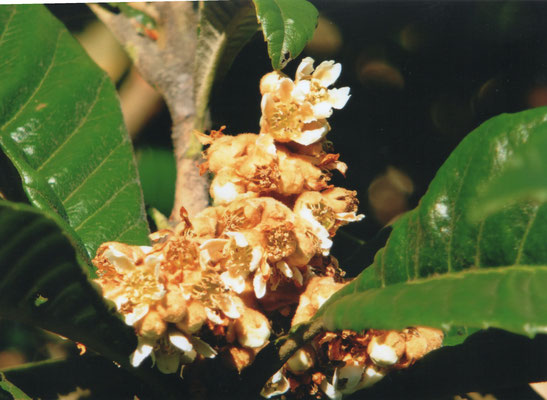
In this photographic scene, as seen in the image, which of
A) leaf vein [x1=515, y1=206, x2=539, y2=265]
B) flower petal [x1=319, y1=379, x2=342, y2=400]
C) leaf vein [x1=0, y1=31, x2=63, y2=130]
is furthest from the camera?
leaf vein [x1=0, y1=31, x2=63, y2=130]

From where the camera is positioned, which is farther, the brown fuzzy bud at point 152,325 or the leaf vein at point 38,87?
the leaf vein at point 38,87

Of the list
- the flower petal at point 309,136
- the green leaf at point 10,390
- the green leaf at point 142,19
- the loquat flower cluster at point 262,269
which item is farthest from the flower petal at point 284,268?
the green leaf at point 142,19

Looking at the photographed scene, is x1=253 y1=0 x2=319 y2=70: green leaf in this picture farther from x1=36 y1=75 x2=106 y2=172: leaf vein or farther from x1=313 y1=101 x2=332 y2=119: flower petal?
x1=36 y1=75 x2=106 y2=172: leaf vein

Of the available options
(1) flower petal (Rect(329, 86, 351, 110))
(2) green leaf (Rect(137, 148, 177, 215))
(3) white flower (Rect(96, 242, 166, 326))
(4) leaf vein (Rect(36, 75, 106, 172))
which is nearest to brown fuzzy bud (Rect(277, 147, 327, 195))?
(1) flower petal (Rect(329, 86, 351, 110))

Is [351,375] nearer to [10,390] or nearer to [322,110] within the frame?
[322,110]

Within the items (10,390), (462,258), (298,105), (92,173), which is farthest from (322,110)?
(10,390)

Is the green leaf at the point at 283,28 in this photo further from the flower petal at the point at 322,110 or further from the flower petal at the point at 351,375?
the flower petal at the point at 351,375
